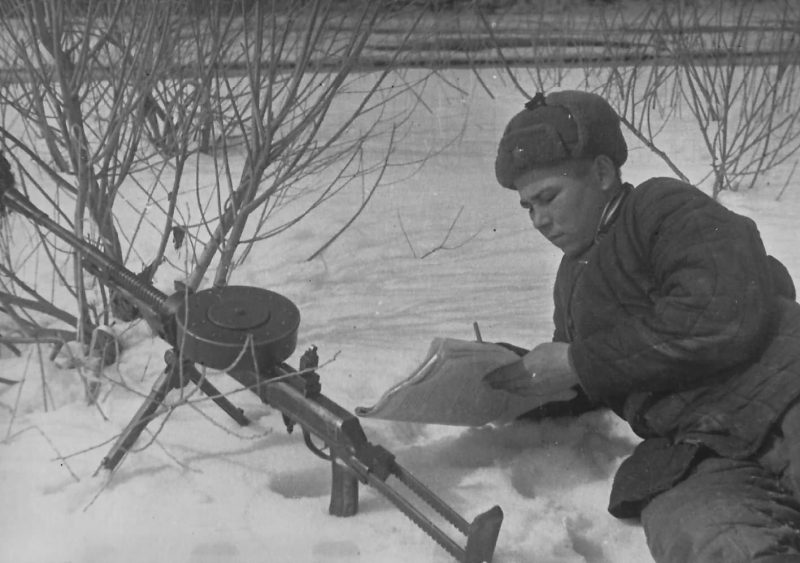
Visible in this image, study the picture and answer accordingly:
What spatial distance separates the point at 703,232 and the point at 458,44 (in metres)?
5.09

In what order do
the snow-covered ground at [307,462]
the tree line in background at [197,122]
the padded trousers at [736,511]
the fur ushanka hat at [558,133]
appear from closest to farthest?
the padded trousers at [736,511] → the snow-covered ground at [307,462] → the fur ushanka hat at [558,133] → the tree line in background at [197,122]

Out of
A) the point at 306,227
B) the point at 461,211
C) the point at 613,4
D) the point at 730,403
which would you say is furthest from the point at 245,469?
the point at 613,4

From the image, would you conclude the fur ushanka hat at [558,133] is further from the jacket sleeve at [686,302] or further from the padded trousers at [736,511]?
the padded trousers at [736,511]

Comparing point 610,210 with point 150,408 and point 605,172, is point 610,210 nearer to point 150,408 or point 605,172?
point 605,172

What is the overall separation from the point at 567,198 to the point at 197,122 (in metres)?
1.59

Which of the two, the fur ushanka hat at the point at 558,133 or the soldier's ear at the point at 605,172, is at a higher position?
the fur ushanka hat at the point at 558,133

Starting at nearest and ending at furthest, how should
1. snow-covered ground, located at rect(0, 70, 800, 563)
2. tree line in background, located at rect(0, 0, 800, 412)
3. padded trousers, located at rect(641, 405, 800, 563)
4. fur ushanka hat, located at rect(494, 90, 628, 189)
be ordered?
1. padded trousers, located at rect(641, 405, 800, 563)
2. snow-covered ground, located at rect(0, 70, 800, 563)
3. fur ushanka hat, located at rect(494, 90, 628, 189)
4. tree line in background, located at rect(0, 0, 800, 412)

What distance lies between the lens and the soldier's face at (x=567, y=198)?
1.86m

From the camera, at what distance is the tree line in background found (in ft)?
7.72

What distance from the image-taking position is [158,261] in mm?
2568

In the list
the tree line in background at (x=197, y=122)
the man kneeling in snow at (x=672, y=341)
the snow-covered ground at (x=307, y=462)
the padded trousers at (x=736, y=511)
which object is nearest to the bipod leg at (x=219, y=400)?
the snow-covered ground at (x=307, y=462)

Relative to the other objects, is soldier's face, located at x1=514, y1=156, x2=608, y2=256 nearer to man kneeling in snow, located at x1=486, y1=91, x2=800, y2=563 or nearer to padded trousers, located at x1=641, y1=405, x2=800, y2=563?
man kneeling in snow, located at x1=486, y1=91, x2=800, y2=563

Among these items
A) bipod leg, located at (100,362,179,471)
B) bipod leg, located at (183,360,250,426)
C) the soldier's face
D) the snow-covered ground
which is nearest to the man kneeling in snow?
the soldier's face

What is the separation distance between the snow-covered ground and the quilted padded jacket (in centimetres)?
22
